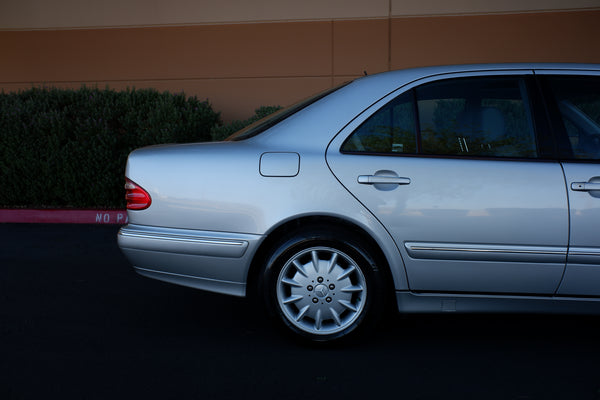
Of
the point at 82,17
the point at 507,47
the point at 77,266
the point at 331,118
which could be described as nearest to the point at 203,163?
the point at 331,118

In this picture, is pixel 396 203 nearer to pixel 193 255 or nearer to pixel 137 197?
pixel 193 255

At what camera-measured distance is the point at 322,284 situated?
3588 millimetres

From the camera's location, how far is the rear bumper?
11.7 ft

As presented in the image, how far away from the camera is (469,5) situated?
10711 mm

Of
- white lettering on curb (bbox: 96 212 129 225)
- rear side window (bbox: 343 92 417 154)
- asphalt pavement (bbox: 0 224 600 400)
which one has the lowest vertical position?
asphalt pavement (bbox: 0 224 600 400)

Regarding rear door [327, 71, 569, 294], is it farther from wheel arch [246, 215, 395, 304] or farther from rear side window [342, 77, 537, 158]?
wheel arch [246, 215, 395, 304]

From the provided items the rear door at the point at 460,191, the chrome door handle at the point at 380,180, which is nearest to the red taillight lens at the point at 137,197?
the rear door at the point at 460,191

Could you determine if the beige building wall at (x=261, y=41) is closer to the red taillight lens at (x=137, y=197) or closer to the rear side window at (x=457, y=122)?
the red taillight lens at (x=137, y=197)

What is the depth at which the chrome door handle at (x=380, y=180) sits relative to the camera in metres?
3.47

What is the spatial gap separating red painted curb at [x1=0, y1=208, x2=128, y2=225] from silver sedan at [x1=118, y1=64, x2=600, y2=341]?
16.3ft

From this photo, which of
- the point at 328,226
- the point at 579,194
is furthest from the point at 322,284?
the point at 579,194

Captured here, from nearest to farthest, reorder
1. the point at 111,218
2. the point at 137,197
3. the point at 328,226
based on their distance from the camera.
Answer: the point at 328,226 < the point at 137,197 < the point at 111,218

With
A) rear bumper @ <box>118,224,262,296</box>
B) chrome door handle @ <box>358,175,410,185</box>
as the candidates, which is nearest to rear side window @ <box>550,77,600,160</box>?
chrome door handle @ <box>358,175,410,185</box>

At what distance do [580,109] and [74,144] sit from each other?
715 cm
